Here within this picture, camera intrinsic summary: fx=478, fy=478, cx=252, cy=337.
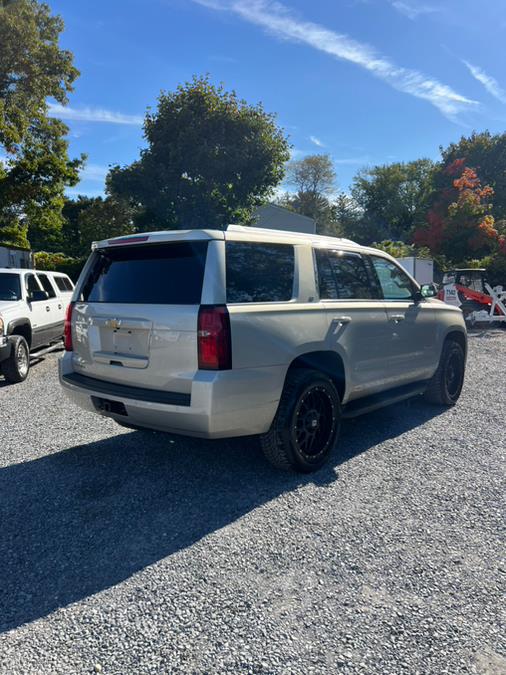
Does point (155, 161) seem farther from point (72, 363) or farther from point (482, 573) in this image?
point (482, 573)

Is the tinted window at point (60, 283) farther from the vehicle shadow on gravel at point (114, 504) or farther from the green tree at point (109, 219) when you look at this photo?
the green tree at point (109, 219)

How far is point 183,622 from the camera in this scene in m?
2.30

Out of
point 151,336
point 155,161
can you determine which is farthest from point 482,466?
point 155,161

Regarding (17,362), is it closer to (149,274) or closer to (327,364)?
(149,274)

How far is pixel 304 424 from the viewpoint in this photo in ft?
12.8

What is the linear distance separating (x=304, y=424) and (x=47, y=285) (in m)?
7.30

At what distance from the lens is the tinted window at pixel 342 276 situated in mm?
4273

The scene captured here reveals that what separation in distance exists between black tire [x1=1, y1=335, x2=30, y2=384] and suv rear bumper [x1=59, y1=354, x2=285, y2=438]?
4.20 meters

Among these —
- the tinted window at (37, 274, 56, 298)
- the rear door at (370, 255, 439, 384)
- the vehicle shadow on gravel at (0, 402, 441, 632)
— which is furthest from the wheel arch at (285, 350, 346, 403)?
the tinted window at (37, 274, 56, 298)

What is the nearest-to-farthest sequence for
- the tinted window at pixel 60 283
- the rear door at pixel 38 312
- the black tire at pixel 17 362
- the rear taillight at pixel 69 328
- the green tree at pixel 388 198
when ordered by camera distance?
the rear taillight at pixel 69 328
the black tire at pixel 17 362
the rear door at pixel 38 312
the tinted window at pixel 60 283
the green tree at pixel 388 198

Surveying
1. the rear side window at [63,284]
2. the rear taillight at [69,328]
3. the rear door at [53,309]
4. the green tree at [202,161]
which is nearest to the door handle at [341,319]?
the rear taillight at [69,328]

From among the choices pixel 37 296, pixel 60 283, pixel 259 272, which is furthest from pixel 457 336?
pixel 60 283

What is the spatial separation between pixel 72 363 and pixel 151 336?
1.22 m

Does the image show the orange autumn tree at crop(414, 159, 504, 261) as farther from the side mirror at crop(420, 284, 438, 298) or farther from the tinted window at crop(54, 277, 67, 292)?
the tinted window at crop(54, 277, 67, 292)
